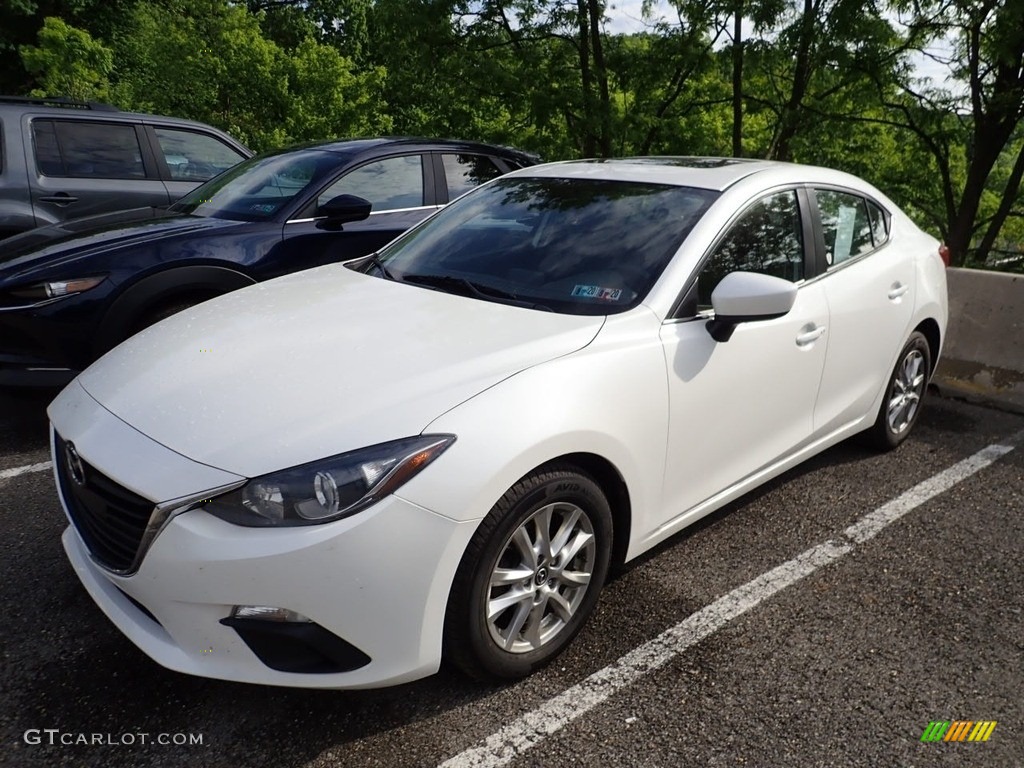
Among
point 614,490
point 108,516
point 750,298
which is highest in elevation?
point 750,298

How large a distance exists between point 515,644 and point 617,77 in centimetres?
835

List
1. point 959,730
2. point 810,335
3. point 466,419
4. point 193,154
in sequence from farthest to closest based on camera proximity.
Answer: point 193,154
point 810,335
point 959,730
point 466,419

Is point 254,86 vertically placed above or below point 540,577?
above

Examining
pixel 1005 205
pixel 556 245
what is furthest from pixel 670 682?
pixel 1005 205

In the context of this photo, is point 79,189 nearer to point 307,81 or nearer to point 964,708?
point 964,708

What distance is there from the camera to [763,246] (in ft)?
10.5

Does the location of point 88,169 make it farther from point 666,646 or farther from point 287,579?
point 666,646

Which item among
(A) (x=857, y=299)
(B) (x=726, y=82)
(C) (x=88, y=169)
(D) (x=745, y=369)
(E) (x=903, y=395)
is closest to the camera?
(D) (x=745, y=369)

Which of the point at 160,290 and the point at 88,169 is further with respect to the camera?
the point at 88,169

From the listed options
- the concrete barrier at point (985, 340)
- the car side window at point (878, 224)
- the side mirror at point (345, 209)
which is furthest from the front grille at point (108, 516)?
the concrete barrier at point (985, 340)

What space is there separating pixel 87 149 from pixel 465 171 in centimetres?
312

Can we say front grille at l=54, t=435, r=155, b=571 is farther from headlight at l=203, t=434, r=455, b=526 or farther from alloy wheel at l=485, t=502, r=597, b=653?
alloy wheel at l=485, t=502, r=597, b=653

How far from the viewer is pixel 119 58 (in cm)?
2464

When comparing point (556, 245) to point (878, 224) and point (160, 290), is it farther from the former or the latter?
point (160, 290)
